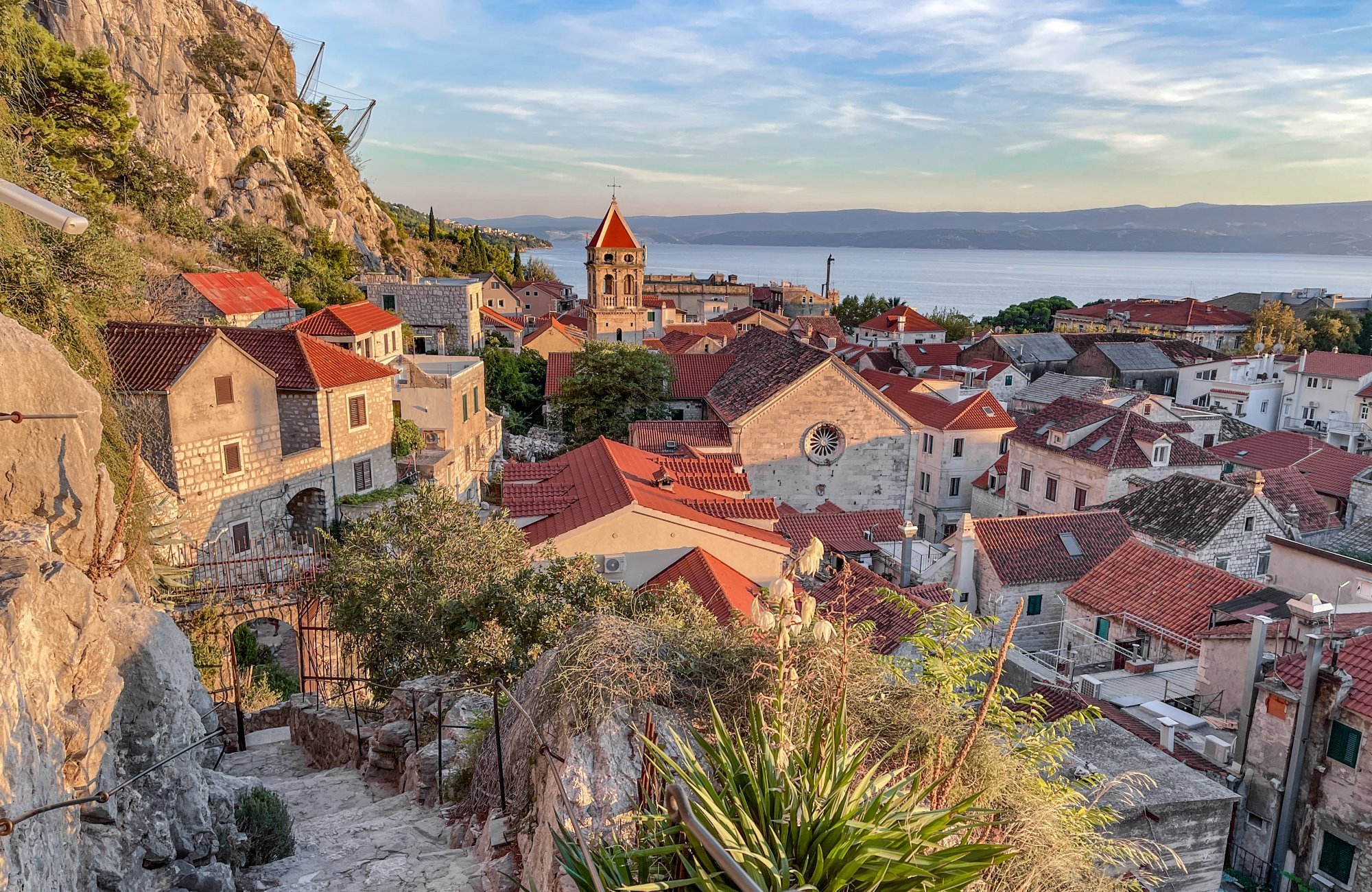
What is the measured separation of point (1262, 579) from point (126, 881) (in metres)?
29.7

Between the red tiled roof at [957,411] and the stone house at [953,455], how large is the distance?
0.03 meters

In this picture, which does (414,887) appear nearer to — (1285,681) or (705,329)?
(1285,681)

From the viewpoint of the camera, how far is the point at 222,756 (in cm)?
1167

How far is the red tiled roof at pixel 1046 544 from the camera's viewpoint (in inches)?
937

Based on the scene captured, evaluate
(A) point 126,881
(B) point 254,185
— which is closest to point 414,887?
(A) point 126,881

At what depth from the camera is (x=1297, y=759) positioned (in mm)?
13031

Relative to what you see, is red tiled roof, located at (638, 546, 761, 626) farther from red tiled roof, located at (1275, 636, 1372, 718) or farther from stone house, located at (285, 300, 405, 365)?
stone house, located at (285, 300, 405, 365)

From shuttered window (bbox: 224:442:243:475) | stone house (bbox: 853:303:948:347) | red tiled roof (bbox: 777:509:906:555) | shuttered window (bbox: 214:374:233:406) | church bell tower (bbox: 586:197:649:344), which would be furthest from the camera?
stone house (bbox: 853:303:948:347)

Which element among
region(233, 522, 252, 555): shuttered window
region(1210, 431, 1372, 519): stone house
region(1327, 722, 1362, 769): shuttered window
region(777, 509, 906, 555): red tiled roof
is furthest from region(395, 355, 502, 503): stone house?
region(1210, 431, 1372, 519): stone house

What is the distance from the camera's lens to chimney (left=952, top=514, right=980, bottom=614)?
2411 cm

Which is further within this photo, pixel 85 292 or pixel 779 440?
pixel 779 440

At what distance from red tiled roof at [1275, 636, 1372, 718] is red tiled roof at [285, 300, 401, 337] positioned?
103 feet

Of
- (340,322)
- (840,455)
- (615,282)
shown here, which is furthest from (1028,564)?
(615,282)

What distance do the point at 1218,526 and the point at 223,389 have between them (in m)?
28.7
